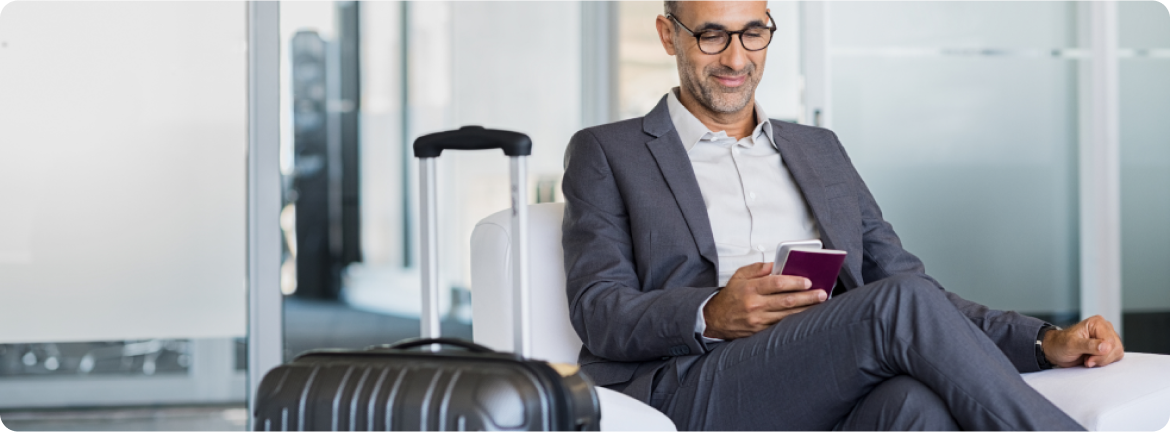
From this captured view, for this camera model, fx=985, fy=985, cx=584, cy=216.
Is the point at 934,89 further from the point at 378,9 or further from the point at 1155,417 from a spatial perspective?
the point at 1155,417

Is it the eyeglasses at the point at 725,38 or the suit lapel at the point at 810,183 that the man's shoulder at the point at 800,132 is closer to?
the suit lapel at the point at 810,183

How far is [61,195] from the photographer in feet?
10.2

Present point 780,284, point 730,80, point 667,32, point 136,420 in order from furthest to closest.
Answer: point 136,420 < point 667,32 < point 730,80 < point 780,284

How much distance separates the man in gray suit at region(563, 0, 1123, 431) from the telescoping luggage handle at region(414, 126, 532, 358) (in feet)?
1.10

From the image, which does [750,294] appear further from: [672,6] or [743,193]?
[672,6]

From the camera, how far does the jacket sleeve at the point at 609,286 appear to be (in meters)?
1.48

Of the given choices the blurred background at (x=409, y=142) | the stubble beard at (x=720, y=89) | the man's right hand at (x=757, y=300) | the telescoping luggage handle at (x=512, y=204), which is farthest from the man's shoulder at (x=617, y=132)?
the blurred background at (x=409, y=142)

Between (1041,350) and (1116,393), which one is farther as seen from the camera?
(1041,350)

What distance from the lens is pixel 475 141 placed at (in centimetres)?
117

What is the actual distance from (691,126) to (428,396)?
94 cm

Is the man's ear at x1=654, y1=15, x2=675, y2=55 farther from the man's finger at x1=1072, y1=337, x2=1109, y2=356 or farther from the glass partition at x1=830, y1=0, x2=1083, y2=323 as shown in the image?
the glass partition at x1=830, y1=0, x2=1083, y2=323

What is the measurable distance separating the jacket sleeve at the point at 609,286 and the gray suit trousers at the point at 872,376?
9 centimetres

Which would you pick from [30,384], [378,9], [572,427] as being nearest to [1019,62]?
[378,9]

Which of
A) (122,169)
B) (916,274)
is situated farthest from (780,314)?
(122,169)
